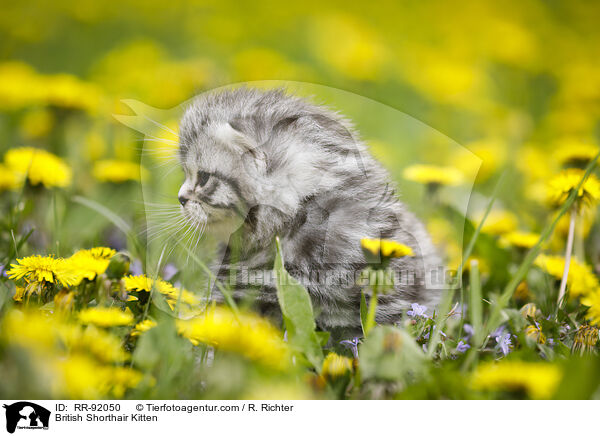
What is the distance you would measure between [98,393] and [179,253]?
0.33 metres

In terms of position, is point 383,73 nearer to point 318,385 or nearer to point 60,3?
point 60,3

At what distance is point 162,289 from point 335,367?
256mm

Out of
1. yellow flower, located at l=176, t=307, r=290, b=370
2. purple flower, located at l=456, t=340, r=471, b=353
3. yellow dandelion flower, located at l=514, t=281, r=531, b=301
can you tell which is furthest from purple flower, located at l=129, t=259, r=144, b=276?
yellow dandelion flower, located at l=514, t=281, r=531, b=301

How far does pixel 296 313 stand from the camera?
2.31 ft

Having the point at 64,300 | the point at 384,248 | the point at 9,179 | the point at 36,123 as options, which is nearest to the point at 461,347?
the point at 384,248

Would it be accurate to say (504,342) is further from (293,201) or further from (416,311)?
(293,201)

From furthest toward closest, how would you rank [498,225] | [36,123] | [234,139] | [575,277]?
[36,123], [498,225], [575,277], [234,139]

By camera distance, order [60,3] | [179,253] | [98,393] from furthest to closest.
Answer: [60,3]
[179,253]
[98,393]

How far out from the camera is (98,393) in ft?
1.98

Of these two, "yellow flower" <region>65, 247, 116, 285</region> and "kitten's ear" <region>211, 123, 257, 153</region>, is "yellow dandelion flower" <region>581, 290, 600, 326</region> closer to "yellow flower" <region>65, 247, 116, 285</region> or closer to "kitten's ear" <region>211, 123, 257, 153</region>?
"kitten's ear" <region>211, 123, 257, 153</region>
